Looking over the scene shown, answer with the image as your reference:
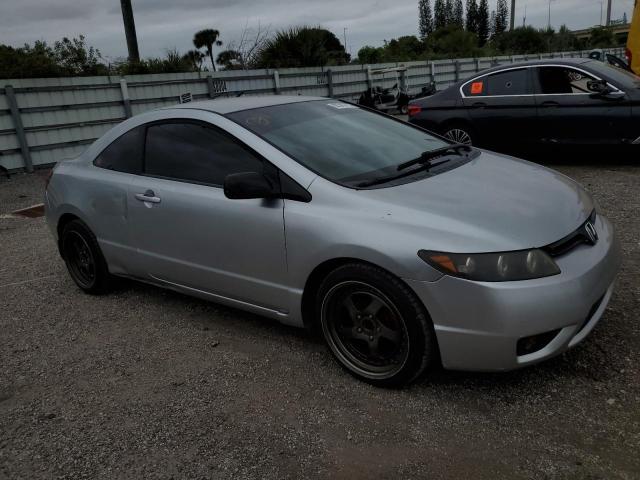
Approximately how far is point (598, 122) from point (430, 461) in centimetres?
653

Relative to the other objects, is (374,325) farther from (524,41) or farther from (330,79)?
(524,41)

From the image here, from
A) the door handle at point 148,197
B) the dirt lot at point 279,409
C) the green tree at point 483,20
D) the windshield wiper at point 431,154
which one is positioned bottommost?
the dirt lot at point 279,409

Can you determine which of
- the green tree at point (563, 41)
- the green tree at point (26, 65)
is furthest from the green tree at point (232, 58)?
the green tree at point (563, 41)

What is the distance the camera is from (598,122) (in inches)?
299

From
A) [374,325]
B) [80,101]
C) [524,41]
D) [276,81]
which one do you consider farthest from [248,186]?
[524,41]

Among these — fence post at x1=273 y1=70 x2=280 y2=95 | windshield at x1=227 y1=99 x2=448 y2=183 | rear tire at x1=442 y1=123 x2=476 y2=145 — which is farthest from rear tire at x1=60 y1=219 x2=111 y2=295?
fence post at x1=273 y1=70 x2=280 y2=95

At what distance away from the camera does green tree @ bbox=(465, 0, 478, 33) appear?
85.6m

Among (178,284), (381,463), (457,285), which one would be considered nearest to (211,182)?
(178,284)

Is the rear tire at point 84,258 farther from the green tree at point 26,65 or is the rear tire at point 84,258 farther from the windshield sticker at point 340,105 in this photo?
the green tree at point 26,65

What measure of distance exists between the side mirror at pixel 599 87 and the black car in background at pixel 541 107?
0.01 meters

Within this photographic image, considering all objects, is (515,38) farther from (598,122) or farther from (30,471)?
(30,471)

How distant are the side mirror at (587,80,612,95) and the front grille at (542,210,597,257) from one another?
210 inches

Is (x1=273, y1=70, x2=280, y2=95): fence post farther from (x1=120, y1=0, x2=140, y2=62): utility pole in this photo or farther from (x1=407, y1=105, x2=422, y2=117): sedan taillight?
(x1=407, y1=105, x2=422, y2=117): sedan taillight

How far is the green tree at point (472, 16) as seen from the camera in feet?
281
